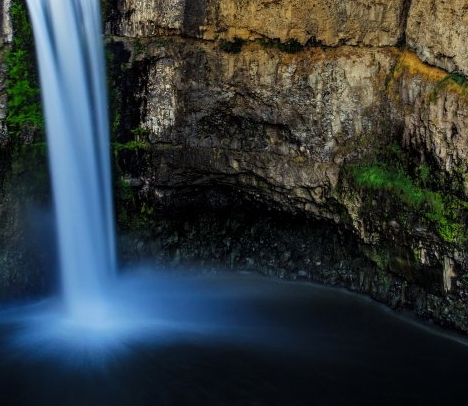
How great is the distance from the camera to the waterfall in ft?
32.2

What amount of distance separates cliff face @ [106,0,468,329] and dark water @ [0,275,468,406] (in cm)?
114

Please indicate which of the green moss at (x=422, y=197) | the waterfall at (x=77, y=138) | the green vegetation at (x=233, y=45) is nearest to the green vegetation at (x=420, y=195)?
the green moss at (x=422, y=197)

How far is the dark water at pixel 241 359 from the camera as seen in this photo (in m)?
7.92

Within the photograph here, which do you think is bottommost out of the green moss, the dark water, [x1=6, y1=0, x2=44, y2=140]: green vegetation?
the dark water

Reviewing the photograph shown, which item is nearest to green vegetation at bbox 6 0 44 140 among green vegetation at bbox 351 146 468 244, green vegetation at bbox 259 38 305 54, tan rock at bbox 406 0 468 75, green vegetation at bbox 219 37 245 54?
green vegetation at bbox 219 37 245 54

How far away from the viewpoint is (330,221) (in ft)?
36.2

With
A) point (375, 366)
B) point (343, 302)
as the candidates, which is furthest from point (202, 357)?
point (343, 302)

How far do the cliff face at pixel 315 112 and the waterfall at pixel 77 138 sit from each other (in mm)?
465

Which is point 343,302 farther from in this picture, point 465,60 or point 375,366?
point 465,60

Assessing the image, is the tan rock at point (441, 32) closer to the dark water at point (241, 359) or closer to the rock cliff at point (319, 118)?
the rock cliff at point (319, 118)

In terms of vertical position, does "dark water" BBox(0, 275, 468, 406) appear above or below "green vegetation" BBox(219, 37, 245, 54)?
below

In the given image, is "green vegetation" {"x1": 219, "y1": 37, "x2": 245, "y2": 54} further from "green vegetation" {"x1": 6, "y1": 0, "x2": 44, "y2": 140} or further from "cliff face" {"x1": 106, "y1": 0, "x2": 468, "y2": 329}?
"green vegetation" {"x1": 6, "y1": 0, "x2": 44, "y2": 140}

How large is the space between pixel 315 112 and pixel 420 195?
2196 millimetres

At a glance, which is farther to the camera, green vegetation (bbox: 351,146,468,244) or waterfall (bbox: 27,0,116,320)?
waterfall (bbox: 27,0,116,320)
